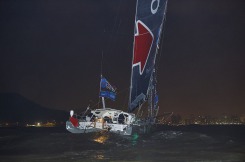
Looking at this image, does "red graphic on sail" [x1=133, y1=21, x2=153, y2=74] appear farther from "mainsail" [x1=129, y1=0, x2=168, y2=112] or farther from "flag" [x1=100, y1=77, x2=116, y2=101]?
"flag" [x1=100, y1=77, x2=116, y2=101]

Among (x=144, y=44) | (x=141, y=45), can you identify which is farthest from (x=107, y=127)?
(x=144, y=44)

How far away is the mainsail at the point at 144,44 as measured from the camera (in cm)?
4194

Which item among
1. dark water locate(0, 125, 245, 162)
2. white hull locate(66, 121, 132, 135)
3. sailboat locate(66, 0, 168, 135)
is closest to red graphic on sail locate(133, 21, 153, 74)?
sailboat locate(66, 0, 168, 135)

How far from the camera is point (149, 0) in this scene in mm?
42125

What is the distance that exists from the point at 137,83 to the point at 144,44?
5.10m

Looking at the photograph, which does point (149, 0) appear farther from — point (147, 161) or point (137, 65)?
point (147, 161)

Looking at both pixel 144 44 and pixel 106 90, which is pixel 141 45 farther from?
pixel 106 90

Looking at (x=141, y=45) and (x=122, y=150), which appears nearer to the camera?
(x=122, y=150)

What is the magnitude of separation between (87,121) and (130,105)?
586 cm

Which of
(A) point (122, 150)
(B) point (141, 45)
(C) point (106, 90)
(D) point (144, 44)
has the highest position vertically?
(D) point (144, 44)

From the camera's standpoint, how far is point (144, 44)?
4247 cm

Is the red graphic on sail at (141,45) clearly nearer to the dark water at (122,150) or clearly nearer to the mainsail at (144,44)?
the mainsail at (144,44)

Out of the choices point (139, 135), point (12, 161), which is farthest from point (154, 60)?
point (12, 161)

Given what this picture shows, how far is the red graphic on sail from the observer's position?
4172cm
